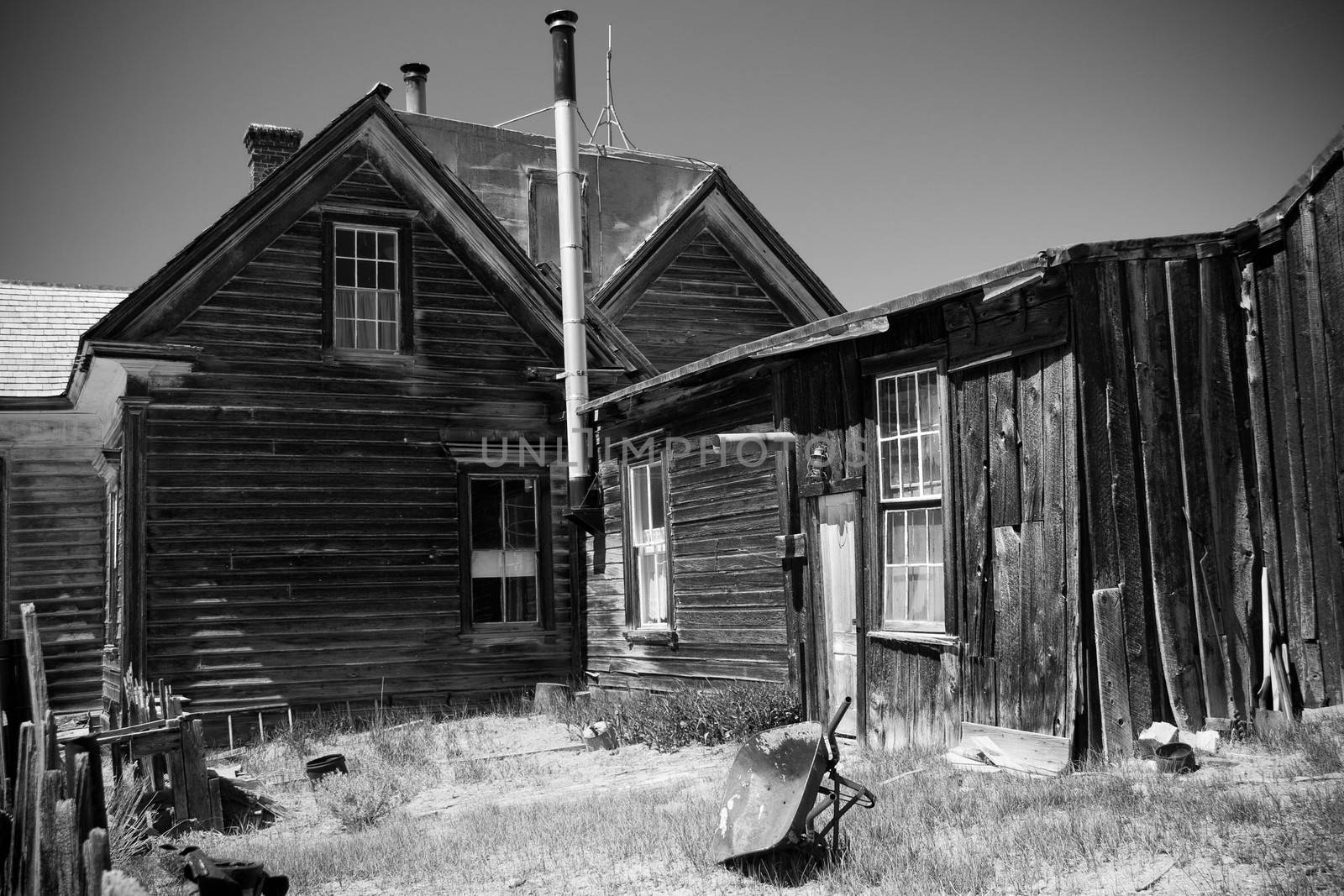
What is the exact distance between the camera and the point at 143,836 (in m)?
8.40

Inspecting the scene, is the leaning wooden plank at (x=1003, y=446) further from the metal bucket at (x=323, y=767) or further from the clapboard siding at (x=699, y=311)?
the clapboard siding at (x=699, y=311)

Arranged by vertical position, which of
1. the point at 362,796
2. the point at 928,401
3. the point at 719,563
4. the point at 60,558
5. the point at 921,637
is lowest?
the point at 362,796

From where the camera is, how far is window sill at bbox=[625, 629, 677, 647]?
1323 centimetres

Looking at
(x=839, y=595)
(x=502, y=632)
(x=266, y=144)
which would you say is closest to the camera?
(x=839, y=595)

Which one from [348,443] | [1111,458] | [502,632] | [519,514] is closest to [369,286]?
[348,443]

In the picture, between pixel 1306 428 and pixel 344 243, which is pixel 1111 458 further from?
pixel 344 243

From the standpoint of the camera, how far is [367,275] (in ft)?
49.0

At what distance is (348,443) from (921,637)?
25.4 feet

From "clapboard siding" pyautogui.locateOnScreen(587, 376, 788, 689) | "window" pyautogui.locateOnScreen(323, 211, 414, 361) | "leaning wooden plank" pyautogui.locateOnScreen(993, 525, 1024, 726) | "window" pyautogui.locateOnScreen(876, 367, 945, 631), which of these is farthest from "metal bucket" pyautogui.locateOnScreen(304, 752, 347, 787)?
"leaning wooden plank" pyautogui.locateOnScreen(993, 525, 1024, 726)

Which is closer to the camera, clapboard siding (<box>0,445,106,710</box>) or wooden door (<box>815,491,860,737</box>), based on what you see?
wooden door (<box>815,491,860,737</box>)

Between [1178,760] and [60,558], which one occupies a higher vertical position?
[60,558]

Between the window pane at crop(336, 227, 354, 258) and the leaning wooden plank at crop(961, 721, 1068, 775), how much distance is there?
9.57 metres

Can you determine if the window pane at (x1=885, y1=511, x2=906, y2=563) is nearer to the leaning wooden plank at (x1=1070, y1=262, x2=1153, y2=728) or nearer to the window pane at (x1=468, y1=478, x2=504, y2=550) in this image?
the leaning wooden plank at (x1=1070, y1=262, x2=1153, y2=728)

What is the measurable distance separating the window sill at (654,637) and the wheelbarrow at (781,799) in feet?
20.7
